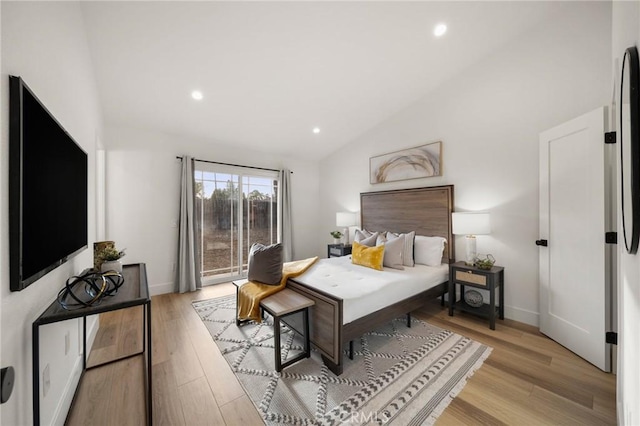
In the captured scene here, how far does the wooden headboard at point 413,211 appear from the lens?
3.31 m

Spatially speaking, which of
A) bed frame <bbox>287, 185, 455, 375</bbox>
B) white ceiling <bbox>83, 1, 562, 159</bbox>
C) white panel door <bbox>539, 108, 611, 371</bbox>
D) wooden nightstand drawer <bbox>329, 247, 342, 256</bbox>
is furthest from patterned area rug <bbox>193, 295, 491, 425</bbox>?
white ceiling <bbox>83, 1, 562, 159</bbox>

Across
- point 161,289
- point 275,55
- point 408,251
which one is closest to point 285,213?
point 161,289

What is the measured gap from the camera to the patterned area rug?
1.55 metres

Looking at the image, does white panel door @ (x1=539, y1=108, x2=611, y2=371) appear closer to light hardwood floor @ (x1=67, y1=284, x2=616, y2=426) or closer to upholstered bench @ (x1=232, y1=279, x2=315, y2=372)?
light hardwood floor @ (x1=67, y1=284, x2=616, y2=426)

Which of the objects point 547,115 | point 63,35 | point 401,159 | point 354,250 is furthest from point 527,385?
point 63,35

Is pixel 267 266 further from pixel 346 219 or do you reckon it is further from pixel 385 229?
pixel 346 219

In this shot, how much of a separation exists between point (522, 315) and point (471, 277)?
0.72 m

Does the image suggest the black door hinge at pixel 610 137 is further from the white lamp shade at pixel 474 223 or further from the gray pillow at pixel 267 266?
the gray pillow at pixel 267 266

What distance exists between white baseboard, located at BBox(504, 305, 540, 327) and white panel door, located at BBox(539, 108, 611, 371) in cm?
16

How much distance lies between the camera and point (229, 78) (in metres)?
2.92

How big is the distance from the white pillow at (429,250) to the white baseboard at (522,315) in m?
0.88

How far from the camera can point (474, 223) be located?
9.03 feet

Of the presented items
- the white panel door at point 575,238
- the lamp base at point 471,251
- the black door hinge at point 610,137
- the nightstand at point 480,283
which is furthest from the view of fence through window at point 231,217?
the black door hinge at point 610,137

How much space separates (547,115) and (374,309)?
274cm
